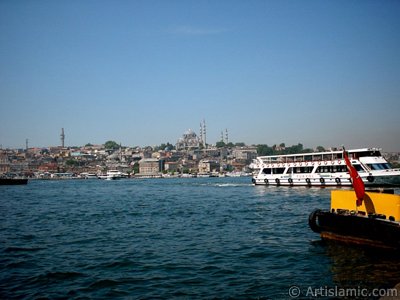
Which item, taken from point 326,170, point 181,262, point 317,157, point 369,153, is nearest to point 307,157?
point 317,157

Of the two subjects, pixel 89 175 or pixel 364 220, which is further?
pixel 89 175

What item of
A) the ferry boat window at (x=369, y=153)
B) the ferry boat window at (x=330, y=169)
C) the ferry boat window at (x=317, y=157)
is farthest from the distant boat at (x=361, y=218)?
the ferry boat window at (x=317, y=157)

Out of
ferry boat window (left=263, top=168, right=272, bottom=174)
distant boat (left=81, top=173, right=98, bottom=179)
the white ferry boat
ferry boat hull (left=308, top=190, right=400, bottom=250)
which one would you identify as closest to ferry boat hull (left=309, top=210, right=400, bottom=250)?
ferry boat hull (left=308, top=190, right=400, bottom=250)

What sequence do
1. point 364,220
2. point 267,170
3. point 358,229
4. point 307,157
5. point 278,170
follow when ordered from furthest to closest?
point 267,170
point 278,170
point 307,157
point 358,229
point 364,220

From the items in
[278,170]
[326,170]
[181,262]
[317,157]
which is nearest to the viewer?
[181,262]

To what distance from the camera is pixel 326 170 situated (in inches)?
1858

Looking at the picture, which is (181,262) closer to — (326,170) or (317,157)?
(326,170)

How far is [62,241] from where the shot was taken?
17062 millimetres

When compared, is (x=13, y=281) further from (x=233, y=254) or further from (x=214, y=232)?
(x=214, y=232)

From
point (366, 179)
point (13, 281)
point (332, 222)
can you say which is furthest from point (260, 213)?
point (366, 179)

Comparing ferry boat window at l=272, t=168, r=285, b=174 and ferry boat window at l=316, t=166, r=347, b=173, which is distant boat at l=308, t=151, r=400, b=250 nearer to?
ferry boat window at l=316, t=166, r=347, b=173

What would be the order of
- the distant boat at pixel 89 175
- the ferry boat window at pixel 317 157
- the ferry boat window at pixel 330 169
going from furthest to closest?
the distant boat at pixel 89 175, the ferry boat window at pixel 317 157, the ferry boat window at pixel 330 169

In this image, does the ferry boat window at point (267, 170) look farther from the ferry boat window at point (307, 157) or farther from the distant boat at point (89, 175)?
the distant boat at point (89, 175)

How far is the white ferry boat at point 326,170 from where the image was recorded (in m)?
41.7
